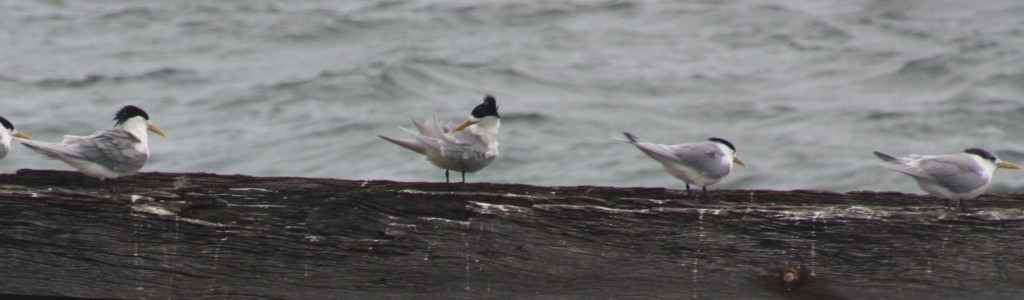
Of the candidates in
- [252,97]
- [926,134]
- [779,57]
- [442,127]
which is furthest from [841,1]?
[442,127]

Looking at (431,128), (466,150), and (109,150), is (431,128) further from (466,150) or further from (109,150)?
(109,150)

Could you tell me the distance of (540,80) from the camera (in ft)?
48.7

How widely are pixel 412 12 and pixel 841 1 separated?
611 cm

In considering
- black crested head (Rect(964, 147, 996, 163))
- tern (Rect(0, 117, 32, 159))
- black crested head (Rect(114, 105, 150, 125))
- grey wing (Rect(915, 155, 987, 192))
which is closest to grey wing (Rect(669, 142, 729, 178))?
grey wing (Rect(915, 155, 987, 192))

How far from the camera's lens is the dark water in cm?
1222

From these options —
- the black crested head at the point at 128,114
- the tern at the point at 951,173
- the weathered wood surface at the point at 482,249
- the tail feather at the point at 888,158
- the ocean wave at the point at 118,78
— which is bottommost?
the weathered wood surface at the point at 482,249

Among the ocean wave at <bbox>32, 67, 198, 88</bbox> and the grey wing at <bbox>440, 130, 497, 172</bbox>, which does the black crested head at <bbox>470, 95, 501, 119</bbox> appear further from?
the ocean wave at <bbox>32, 67, 198, 88</bbox>

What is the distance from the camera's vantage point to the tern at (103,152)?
4.04 metres

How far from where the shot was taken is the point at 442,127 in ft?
18.7

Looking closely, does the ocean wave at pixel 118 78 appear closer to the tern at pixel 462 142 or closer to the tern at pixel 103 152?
the tern at pixel 462 142

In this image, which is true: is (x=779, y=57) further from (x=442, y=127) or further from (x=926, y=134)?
(x=442, y=127)

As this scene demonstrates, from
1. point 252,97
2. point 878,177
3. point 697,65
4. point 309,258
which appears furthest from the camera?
point 697,65

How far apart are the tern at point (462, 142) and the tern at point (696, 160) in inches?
35.5

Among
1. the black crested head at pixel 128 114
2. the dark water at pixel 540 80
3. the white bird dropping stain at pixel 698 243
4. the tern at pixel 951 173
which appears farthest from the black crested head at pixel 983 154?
the dark water at pixel 540 80
